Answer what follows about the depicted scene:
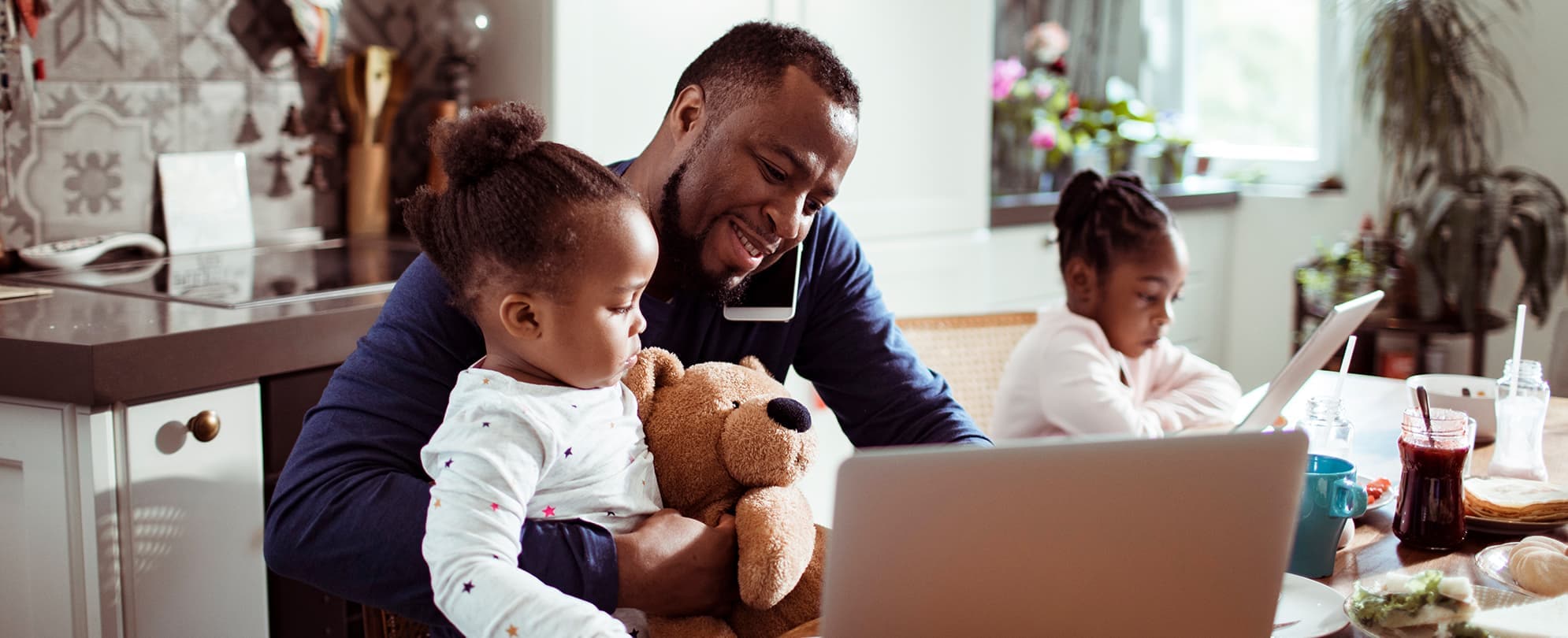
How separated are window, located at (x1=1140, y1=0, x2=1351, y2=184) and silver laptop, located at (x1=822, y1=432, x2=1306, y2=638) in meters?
3.85

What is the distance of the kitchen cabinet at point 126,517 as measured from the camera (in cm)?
158

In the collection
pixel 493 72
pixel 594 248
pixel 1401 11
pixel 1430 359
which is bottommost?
pixel 1430 359

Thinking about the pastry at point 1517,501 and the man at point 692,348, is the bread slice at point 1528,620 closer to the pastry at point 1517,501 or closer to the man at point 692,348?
the pastry at point 1517,501

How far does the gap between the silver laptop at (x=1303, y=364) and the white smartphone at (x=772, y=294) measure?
0.52m

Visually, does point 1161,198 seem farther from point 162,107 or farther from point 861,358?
point 162,107

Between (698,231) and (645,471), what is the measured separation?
1.00 ft

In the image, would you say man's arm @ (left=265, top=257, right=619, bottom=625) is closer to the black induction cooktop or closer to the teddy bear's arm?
the teddy bear's arm

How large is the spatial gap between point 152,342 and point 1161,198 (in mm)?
3031

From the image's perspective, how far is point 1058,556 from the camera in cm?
85

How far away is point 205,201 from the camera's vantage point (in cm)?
237

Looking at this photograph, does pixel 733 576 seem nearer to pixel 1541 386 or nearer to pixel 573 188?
pixel 573 188

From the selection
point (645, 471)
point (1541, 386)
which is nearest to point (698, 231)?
point (645, 471)

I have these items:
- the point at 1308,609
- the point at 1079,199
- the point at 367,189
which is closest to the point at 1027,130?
the point at 1079,199

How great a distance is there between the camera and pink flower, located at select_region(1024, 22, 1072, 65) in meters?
4.15
